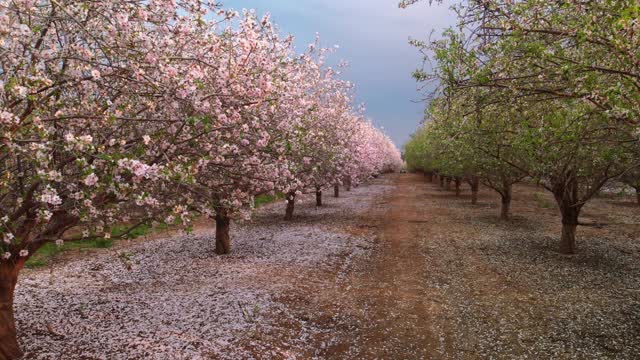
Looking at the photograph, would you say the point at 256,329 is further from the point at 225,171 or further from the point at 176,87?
the point at 176,87

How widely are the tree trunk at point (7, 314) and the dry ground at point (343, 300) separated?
44 centimetres

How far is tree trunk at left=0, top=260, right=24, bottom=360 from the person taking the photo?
9539mm

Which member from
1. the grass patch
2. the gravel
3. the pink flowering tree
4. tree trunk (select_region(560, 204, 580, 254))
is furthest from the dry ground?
the grass patch

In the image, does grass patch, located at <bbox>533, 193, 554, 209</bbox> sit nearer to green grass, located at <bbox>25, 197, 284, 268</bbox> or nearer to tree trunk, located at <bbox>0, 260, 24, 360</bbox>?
green grass, located at <bbox>25, 197, 284, 268</bbox>

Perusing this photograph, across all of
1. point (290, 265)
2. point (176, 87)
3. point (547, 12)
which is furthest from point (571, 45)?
point (290, 265)

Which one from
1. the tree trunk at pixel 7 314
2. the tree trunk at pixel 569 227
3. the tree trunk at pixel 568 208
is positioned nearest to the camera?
the tree trunk at pixel 7 314

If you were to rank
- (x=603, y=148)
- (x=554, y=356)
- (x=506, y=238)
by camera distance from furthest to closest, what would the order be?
(x=506, y=238)
(x=603, y=148)
(x=554, y=356)

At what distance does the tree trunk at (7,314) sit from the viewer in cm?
954

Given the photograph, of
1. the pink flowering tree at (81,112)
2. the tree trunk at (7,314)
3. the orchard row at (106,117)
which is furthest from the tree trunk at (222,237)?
the tree trunk at (7,314)

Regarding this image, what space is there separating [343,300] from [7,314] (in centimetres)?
838

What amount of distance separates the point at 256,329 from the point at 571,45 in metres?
9.33

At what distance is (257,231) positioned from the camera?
26.4 metres

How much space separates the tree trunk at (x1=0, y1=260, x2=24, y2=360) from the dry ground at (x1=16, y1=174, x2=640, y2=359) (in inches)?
17.2

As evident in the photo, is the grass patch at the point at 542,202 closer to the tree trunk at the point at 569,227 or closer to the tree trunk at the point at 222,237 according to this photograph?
the tree trunk at the point at 569,227
